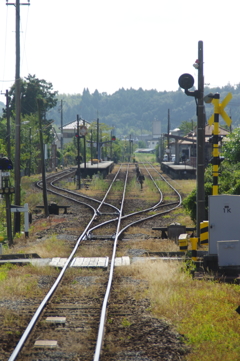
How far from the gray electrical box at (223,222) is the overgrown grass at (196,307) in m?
0.96

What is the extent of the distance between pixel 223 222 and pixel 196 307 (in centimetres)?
279

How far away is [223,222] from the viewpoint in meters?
9.81

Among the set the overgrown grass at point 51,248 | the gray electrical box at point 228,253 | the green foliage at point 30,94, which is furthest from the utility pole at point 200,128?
the green foliage at point 30,94

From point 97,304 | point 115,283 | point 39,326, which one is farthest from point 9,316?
point 115,283

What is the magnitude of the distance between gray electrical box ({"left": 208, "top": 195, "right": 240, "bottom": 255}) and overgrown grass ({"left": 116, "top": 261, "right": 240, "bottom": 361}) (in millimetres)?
956

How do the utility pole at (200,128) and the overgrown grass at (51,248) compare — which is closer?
the overgrown grass at (51,248)

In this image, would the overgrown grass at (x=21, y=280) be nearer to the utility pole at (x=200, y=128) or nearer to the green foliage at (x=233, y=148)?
the utility pole at (x=200, y=128)

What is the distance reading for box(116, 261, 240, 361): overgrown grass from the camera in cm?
589

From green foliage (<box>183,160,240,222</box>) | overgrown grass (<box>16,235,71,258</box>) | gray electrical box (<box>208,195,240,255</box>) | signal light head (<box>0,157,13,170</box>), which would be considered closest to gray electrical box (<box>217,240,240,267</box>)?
gray electrical box (<box>208,195,240,255</box>)

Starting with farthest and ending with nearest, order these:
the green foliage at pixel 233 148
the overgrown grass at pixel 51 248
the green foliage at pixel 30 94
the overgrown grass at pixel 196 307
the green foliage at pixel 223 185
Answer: the green foliage at pixel 30 94 < the green foliage at pixel 233 148 < the green foliage at pixel 223 185 < the overgrown grass at pixel 51 248 < the overgrown grass at pixel 196 307

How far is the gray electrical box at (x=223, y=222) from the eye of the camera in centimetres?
971

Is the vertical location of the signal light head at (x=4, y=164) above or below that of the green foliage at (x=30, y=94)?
below

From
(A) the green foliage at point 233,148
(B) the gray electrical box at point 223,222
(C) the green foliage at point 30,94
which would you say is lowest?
(B) the gray electrical box at point 223,222

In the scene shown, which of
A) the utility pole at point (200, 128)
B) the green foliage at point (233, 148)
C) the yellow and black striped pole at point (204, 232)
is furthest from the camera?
the green foliage at point (233, 148)
